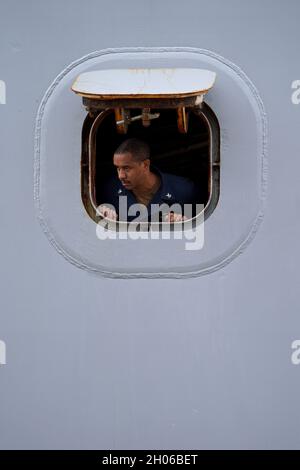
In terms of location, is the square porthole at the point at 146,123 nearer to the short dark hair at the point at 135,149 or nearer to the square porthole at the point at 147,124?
the square porthole at the point at 147,124

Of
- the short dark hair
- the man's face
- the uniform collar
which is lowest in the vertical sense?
the uniform collar

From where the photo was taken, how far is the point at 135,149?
2.59m

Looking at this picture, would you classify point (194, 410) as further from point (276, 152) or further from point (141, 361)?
point (276, 152)

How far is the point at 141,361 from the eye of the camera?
7.88 feet

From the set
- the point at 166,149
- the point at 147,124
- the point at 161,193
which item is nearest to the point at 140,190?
the point at 161,193

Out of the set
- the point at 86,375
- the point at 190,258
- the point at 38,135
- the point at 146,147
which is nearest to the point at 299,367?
the point at 190,258

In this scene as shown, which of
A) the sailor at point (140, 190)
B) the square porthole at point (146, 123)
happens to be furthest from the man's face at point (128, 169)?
the square porthole at point (146, 123)

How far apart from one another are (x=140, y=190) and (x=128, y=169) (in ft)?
0.24

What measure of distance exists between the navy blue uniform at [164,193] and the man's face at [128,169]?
0.03m

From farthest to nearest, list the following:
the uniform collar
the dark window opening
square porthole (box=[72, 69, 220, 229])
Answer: the uniform collar
the dark window opening
square porthole (box=[72, 69, 220, 229])

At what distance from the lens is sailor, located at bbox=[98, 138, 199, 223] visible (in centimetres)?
253

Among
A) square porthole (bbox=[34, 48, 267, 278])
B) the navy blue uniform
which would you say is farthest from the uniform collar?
square porthole (bbox=[34, 48, 267, 278])

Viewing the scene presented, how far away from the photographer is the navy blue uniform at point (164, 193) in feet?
8.33

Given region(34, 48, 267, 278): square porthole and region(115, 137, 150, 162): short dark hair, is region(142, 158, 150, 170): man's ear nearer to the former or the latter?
region(115, 137, 150, 162): short dark hair
